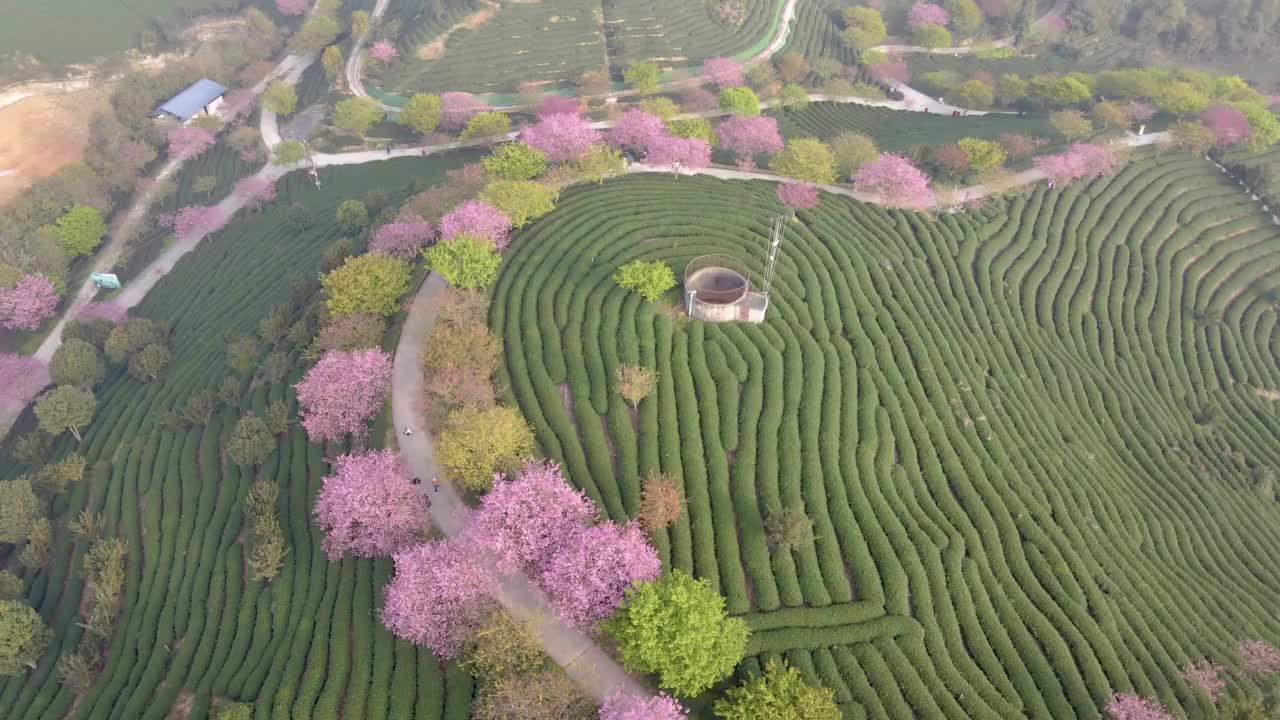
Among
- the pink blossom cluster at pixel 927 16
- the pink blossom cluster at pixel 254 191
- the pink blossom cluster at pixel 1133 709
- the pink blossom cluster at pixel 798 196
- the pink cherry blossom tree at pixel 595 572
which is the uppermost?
the pink blossom cluster at pixel 927 16

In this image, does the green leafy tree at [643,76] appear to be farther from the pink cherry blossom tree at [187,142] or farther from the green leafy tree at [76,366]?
the green leafy tree at [76,366]

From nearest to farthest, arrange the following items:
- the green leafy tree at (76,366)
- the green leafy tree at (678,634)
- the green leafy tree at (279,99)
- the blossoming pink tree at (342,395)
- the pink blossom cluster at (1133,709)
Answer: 1. the green leafy tree at (678,634)
2. the pink blossom cluster at (1133,709)
3. the blossoming pink tree at (342,395)
4. the green leafy tree at (76,366)
5. the green leafy tree at (279,99)

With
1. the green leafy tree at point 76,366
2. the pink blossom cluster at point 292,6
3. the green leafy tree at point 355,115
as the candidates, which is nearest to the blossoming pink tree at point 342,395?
the green leafy tree at point 76,366

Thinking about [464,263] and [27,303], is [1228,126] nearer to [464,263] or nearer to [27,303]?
[464,263]

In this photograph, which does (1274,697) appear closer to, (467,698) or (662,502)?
(662,502)

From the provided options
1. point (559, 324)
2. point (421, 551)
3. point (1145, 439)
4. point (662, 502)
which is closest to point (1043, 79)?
point (1145, 439)

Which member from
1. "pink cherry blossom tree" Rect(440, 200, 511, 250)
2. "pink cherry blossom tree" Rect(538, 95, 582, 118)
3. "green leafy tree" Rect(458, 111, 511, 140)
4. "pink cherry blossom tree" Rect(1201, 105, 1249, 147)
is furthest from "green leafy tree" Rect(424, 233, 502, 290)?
"pink cherry blossom tree" Rect(1201, 105, 1249, 147)

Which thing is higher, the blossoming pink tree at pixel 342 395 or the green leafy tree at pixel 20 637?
the blossoming pink tree at pixel 342 395

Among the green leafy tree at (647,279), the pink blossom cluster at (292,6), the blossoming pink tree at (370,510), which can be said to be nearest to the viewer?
the blossoming pink tree at (370,510)
